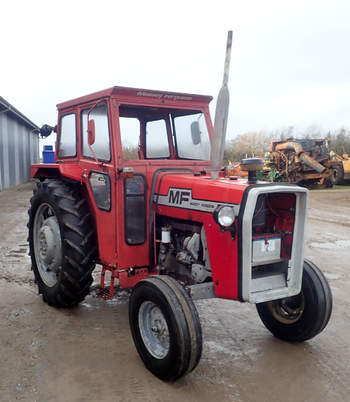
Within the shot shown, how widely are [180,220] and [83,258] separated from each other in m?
1.08

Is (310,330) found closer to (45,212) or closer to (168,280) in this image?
(168,280)

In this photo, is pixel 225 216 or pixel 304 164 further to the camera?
pixel 304 164

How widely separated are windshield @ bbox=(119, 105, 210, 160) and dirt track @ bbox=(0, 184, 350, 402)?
1.72 m

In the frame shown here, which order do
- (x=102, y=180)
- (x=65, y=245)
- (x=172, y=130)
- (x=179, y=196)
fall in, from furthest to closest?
(x=172, y=130)
(x=65, y=245)
(x=102, y=180)
(x=179, y=196)

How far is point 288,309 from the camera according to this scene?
12.0 ft

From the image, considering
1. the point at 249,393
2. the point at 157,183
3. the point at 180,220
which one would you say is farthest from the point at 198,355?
the point at 157,183

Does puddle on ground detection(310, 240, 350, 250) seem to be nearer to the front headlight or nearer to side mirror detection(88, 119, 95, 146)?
the front headlight

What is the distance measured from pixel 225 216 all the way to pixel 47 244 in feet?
7.34

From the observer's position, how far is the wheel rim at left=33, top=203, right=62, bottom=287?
4223 mm

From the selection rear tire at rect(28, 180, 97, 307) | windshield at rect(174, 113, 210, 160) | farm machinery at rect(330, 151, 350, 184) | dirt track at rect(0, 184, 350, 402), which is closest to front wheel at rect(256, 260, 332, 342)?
dirt track at rect(0, 184, 350, 402)

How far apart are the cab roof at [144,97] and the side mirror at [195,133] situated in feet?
0.75

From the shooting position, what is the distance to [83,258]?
388cm

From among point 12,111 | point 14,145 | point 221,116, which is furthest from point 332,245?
point 14,145

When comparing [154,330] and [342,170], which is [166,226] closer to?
[154,330]
